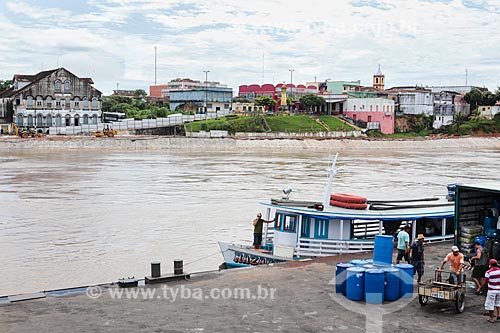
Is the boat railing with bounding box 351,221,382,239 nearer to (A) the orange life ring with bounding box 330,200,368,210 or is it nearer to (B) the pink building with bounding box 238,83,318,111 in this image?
(A) the orange life ring with bounding box 330,200,368,210

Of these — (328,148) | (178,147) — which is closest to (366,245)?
(178,147)

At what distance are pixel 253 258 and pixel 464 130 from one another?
360 ft

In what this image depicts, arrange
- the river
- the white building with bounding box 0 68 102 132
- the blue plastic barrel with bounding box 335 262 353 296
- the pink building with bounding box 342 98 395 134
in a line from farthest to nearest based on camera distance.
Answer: the pink building with bounding box 342 98 395 134
the white building with bounding box 0 68 102 132
the river
the blue plastic barrel with bounding box 335 262 353 296

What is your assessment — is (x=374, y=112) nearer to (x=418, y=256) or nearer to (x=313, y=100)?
(x=313, y=100)

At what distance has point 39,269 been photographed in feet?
64.7

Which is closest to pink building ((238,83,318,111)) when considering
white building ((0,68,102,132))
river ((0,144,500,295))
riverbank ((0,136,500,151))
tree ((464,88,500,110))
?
tree ((464,88,500,110))

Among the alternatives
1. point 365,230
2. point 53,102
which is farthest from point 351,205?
point 53,102

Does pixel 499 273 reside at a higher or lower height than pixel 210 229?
higher

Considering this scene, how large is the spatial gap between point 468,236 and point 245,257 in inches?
237

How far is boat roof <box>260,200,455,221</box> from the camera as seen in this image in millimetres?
18000

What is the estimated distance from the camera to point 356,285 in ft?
45.3

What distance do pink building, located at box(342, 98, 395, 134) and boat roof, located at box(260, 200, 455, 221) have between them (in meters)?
93.4

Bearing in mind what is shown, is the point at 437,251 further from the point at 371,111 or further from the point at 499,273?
the point at 371,111

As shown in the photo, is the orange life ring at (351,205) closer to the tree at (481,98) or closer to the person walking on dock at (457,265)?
the person walking on dock at (457,265)
